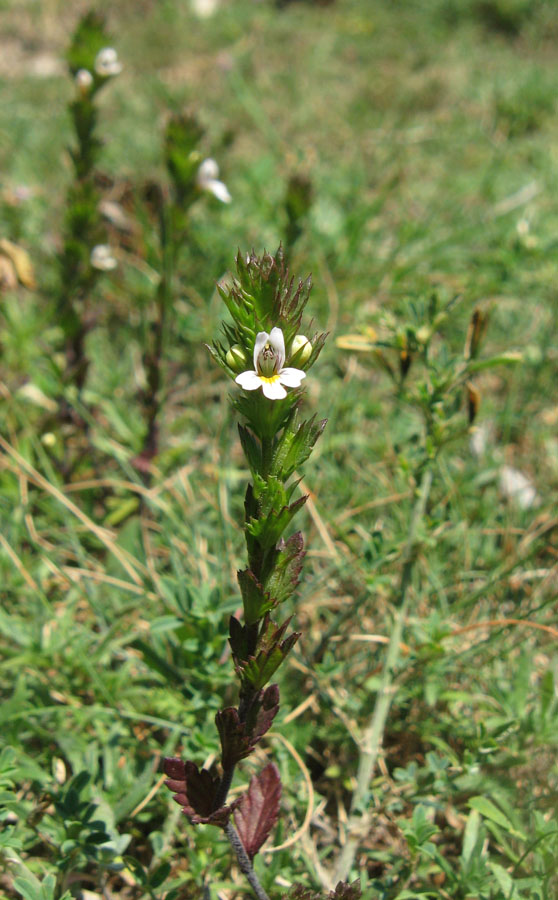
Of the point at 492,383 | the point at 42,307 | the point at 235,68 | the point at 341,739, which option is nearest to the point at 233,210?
the point at 42,307

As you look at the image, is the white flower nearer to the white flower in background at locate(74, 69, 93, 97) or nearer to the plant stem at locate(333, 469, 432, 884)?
the plant stem at locate(333, 469, 432, 884)

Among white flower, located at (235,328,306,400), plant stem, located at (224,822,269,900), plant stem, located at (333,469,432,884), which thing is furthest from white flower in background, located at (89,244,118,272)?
plant stem, located at (224,822,269,900)

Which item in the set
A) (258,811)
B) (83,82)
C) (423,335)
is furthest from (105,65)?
(258,811)

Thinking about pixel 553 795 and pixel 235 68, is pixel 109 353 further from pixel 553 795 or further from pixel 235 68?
Result: pixel 235 68

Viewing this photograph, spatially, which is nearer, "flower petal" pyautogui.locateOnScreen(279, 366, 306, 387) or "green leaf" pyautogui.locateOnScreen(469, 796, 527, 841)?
"flower petal" pyautogui.locateOnScreen(279, 366, 306, 387)

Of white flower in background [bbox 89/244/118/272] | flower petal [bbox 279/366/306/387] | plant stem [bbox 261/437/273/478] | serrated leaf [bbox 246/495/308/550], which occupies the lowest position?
serrated leaf [bbox 246/495/308/550]

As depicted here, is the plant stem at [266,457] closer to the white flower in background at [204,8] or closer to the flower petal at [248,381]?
the flower petal at [248,381]
